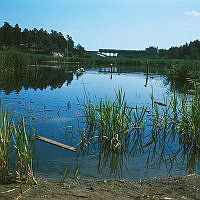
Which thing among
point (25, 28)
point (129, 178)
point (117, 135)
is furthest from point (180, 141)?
point (25, 28)

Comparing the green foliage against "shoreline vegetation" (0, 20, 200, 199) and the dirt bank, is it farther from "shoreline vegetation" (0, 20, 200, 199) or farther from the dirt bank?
the dirt bank

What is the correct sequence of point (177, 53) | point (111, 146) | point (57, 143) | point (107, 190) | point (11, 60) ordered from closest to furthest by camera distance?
1. point (107, 190)
2. point (111, 146)
3. point (57, 143)
4. point (11, 60)
5. point (177, 53)

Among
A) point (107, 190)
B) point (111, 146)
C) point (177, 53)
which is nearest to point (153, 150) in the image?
point (111, 146)

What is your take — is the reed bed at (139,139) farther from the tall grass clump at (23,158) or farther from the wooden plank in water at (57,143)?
the tall grass clump at (23,158)

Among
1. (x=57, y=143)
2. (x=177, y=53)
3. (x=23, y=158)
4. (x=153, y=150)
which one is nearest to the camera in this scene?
(x=23, y=158)

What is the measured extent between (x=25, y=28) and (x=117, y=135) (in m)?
77.0

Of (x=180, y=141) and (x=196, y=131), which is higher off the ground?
(x=196, y=131)

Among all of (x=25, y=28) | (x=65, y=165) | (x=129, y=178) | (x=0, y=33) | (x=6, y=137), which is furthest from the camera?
(x=25, y=28)

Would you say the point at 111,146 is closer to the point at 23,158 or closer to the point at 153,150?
the point at 153,150

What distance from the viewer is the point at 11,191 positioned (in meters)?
3.94

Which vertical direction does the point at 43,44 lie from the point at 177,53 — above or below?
above

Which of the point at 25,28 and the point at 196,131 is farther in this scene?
the point at 25,28

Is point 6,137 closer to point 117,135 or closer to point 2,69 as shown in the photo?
point 117,135

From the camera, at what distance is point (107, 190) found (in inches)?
163
